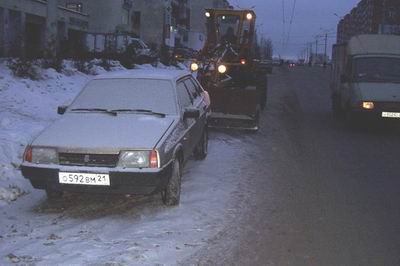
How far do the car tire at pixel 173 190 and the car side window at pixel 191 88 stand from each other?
2.18 m

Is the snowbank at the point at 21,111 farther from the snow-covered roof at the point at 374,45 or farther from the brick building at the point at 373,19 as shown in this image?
the brick building at the point at 373,19

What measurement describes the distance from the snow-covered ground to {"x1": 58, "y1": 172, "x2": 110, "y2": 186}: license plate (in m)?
0.42

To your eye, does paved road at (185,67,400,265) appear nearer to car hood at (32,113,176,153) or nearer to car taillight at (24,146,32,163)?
car hood at (32,113,176,153)

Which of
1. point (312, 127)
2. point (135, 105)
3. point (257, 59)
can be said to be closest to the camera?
point (135, 105)

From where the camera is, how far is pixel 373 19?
301 ft

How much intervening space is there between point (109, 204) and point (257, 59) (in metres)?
10.9

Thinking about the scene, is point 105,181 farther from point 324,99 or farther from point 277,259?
point 324,99

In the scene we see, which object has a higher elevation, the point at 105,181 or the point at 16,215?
the point at 105,181

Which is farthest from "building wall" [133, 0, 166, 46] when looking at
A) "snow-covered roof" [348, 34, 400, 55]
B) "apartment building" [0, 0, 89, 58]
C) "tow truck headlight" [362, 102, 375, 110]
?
"tow truck headlight" [362, 102, 375, 110]

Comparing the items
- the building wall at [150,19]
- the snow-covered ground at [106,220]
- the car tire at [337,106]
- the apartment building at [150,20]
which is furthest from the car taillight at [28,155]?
the building wall at [150,19]

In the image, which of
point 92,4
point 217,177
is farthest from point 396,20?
point 217,177

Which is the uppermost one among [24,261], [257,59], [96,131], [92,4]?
[92,4]

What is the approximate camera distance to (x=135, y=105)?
7008 millimetres

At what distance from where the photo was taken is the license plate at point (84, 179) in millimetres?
5738
